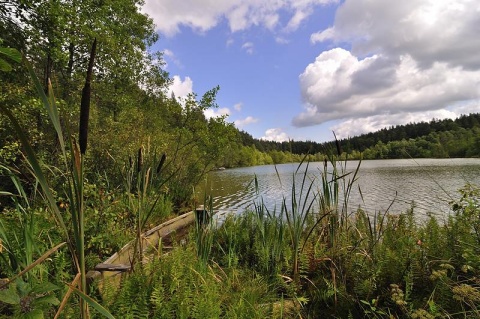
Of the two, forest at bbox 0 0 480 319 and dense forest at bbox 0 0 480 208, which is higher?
dense forest at bbox 0 0 480 208

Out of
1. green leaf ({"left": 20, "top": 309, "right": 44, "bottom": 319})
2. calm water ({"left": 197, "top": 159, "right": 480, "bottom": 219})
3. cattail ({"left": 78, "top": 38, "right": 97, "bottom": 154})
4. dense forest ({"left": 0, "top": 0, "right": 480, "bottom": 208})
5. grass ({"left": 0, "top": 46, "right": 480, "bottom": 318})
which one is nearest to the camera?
cattail ({"left": 78, "top": 38, "right": 97, "bottom": 154})

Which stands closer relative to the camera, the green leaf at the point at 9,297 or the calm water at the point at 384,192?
the green leaf at the point at 9,297

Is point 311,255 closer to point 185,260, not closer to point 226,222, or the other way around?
point 185,260

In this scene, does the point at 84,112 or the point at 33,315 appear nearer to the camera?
the point at 84,112

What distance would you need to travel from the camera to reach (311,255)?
13.8ft

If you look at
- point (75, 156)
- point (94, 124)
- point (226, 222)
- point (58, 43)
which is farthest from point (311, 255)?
point (94, 124)

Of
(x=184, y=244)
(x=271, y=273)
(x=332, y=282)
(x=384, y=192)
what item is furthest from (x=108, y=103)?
(x=384, y=192)

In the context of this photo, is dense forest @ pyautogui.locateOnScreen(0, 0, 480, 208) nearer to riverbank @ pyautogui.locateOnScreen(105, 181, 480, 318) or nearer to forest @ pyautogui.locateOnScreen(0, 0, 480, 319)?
forest @ pyautogui.locateOnScreen(0, 0, 480, 319)

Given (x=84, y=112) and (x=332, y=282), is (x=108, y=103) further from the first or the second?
(x=84, y=112)

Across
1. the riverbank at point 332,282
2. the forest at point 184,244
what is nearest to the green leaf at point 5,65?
the forest at point 184,244

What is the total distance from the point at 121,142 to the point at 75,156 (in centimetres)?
1058

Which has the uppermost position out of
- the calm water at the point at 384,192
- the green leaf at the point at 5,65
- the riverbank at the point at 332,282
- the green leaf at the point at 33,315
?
the green leaf at the point at 5,65

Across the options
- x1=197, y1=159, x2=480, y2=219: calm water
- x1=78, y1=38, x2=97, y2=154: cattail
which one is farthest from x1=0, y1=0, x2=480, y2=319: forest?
x1=197, y1=159, x2=480, y2=219: calm water

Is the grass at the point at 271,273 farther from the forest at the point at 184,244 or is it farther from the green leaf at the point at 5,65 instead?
the green leaf at the point at 5,65
